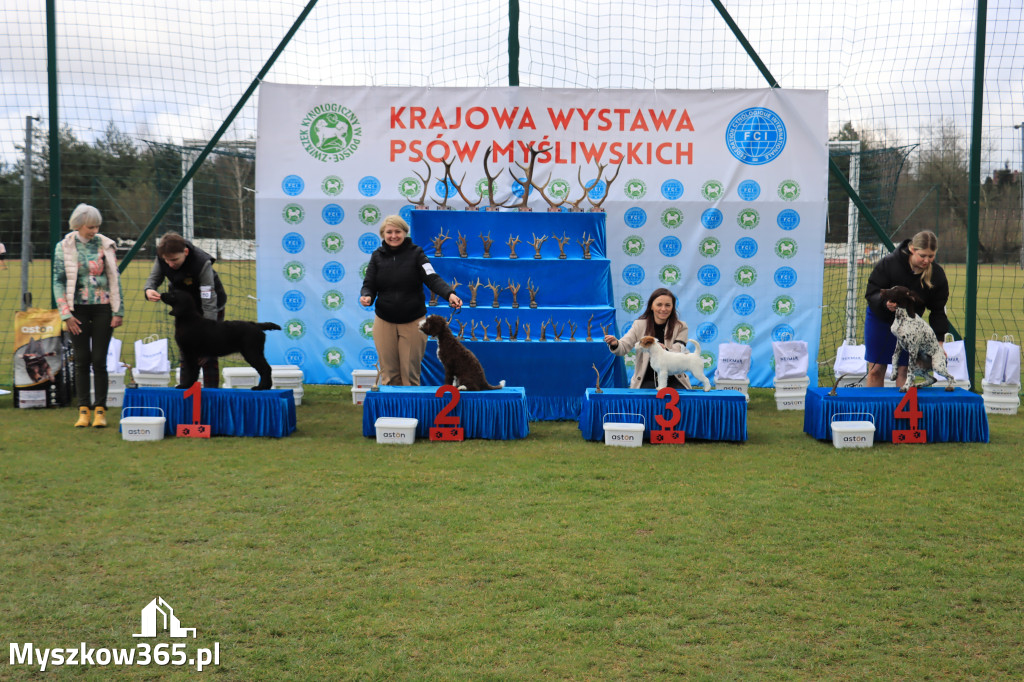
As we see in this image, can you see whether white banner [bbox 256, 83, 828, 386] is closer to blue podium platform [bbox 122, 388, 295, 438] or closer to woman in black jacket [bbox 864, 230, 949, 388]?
woman in black jacket [bbox 864, 230, 949, 388]

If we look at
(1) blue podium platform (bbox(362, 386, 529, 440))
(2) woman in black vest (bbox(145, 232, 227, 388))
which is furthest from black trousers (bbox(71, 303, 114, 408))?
(1) blue podium platform (bbox(362, 386, 529, 440))

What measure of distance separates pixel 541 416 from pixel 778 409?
219 centimetres

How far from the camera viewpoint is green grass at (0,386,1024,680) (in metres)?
2.81

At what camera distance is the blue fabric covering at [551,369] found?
7.19m

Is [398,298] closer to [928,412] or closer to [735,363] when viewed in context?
[735,363]

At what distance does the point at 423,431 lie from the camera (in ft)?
20.5

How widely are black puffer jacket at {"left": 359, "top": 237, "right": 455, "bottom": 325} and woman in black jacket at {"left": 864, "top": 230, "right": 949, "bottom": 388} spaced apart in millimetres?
3166

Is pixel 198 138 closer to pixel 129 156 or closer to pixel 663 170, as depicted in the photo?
pixel 129 156

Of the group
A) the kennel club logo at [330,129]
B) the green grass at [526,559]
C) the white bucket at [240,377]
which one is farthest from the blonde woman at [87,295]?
the kennel club logo at [330,129]

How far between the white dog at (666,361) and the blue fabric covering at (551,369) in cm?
105

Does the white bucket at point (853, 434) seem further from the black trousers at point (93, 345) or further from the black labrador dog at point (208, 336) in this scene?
the black trousers at point (93, 345)

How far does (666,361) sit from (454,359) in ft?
4.88

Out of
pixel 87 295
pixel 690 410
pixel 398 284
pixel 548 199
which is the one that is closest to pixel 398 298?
pixel 398 284

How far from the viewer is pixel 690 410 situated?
616 cm
